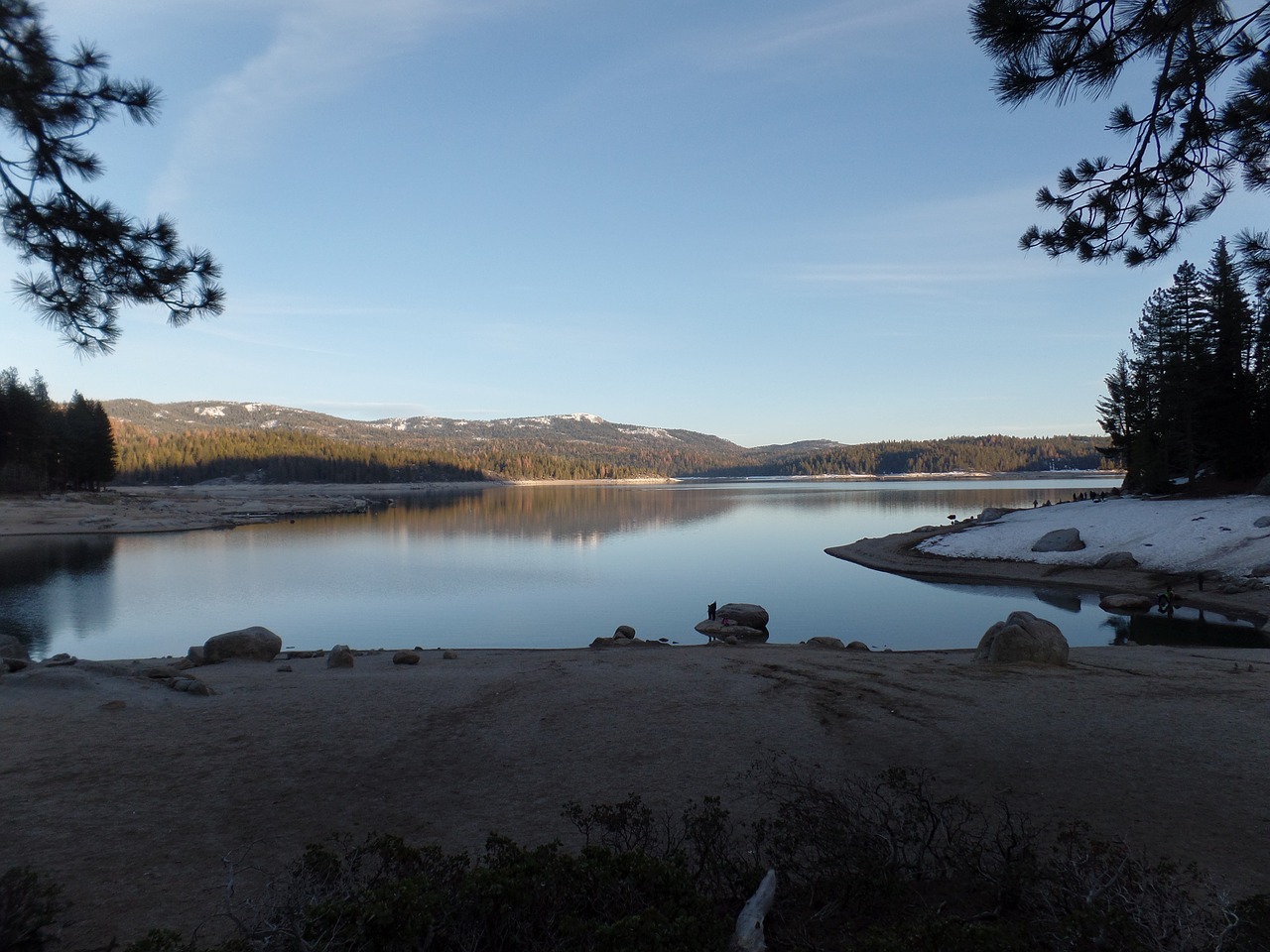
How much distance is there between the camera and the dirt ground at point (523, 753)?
5.02m

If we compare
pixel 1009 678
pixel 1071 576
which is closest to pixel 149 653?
pixel 1009 678

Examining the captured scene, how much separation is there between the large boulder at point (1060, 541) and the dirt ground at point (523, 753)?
819 inches

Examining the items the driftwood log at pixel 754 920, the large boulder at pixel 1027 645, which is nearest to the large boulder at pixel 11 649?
the driftwood log at pixel 754 920

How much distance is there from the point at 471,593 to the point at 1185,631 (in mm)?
21790

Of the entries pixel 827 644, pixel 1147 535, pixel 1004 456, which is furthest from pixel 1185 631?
pixel 1004 456

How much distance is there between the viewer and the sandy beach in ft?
16.5

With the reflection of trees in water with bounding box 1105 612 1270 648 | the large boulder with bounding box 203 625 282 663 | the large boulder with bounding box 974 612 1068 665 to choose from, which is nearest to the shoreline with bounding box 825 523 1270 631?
the reflection of trees in water with bounding box 1105 612 1270 648

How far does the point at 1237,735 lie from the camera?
24.7ft

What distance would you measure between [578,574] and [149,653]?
1674 centimetres

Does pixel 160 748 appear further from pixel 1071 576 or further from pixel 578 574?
pixel 1071 576

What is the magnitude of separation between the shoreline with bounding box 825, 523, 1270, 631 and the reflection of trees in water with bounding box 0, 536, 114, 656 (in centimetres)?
Answer: 2971

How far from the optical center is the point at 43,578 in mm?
28438

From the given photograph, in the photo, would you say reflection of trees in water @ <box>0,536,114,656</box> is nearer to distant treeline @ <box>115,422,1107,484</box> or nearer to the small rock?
the small rock

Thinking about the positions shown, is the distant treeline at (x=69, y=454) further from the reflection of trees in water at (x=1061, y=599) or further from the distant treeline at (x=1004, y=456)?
the distant treeline at (x=1004, y=456)
